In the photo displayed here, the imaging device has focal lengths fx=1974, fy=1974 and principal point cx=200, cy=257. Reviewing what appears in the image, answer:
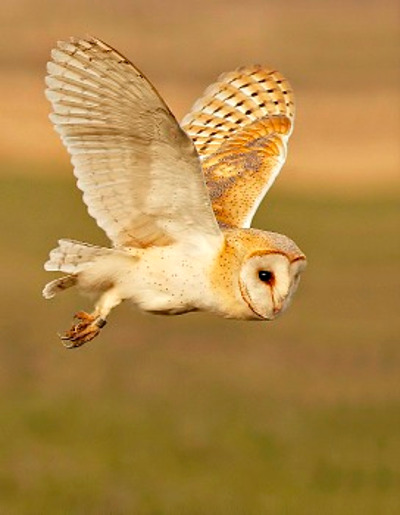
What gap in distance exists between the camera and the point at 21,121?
38625 millimetres

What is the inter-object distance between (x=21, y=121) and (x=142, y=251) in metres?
32.4

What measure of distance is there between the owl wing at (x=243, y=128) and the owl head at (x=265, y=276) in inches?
37.5

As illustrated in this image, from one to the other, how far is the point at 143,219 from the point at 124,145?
36 cm

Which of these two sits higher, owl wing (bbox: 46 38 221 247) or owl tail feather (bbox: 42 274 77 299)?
owl wing (bbox: 46 38 221 247)

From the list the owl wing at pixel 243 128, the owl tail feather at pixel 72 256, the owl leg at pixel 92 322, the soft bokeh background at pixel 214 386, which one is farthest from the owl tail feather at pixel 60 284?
the soft bokeh background at pixel 214 386

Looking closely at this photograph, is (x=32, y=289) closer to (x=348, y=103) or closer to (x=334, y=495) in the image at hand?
(x=334, y=495)

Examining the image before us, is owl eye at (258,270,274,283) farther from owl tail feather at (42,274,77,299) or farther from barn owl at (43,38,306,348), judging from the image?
owl tail feather at (42,274,77,299)

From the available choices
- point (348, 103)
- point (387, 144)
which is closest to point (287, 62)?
point (348, 103)

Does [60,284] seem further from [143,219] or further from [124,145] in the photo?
[124,145]

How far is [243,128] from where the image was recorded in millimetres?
8094

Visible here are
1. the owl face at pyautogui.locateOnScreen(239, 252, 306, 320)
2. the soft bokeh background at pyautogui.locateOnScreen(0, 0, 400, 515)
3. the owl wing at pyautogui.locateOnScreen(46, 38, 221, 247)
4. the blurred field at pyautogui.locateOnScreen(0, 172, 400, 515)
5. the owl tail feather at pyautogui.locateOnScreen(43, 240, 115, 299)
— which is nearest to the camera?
the owl wing at pyautogui.locateOnScreen(46, 38, 221, 247)

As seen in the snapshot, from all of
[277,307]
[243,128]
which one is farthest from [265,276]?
[243,128]

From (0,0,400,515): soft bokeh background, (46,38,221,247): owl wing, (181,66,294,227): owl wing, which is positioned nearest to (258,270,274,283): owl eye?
(46,38,221,247): owl wing

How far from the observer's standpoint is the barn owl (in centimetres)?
604
